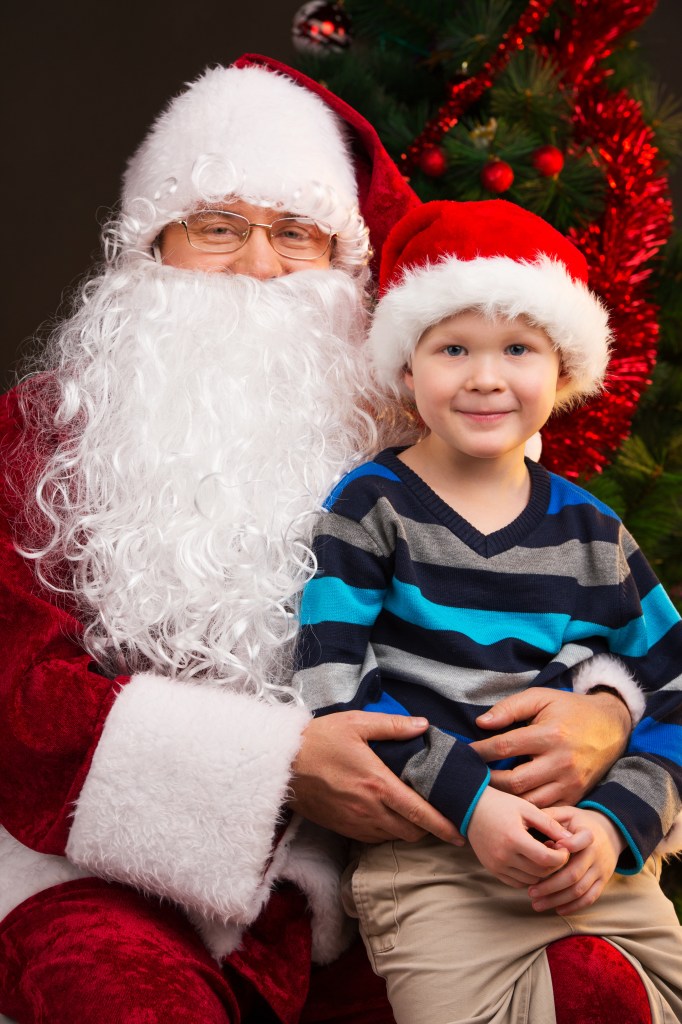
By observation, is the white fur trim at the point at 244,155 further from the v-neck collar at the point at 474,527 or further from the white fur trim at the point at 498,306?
the v-neck collar at the point at 474,527

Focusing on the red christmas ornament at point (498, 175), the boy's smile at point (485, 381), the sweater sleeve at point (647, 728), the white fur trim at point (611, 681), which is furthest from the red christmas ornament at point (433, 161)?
the white fur trim at point (611, 681)

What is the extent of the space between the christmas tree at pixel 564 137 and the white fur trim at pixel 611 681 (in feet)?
2.90

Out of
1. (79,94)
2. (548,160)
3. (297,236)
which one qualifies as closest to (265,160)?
(297,236)

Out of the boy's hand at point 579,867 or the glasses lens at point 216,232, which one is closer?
the boy's hand at point 579,867

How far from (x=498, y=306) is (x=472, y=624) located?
447 millimetres

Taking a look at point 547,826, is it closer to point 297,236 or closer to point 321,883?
point 321,883

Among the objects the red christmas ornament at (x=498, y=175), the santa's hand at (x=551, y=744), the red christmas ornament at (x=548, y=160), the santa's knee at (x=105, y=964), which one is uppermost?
the red christmas ornament at (x=548, y=160)

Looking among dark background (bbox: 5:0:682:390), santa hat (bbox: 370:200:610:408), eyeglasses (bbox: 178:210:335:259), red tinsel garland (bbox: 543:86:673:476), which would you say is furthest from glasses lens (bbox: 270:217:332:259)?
dark background (bbox: 5:0:682:390)

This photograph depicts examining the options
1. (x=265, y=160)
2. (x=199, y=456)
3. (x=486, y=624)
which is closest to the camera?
(x=486, y=624)

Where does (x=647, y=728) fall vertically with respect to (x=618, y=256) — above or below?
below

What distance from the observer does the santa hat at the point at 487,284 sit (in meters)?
1.44

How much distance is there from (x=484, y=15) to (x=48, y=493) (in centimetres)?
143

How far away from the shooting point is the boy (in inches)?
51.1

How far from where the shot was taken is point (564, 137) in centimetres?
241
